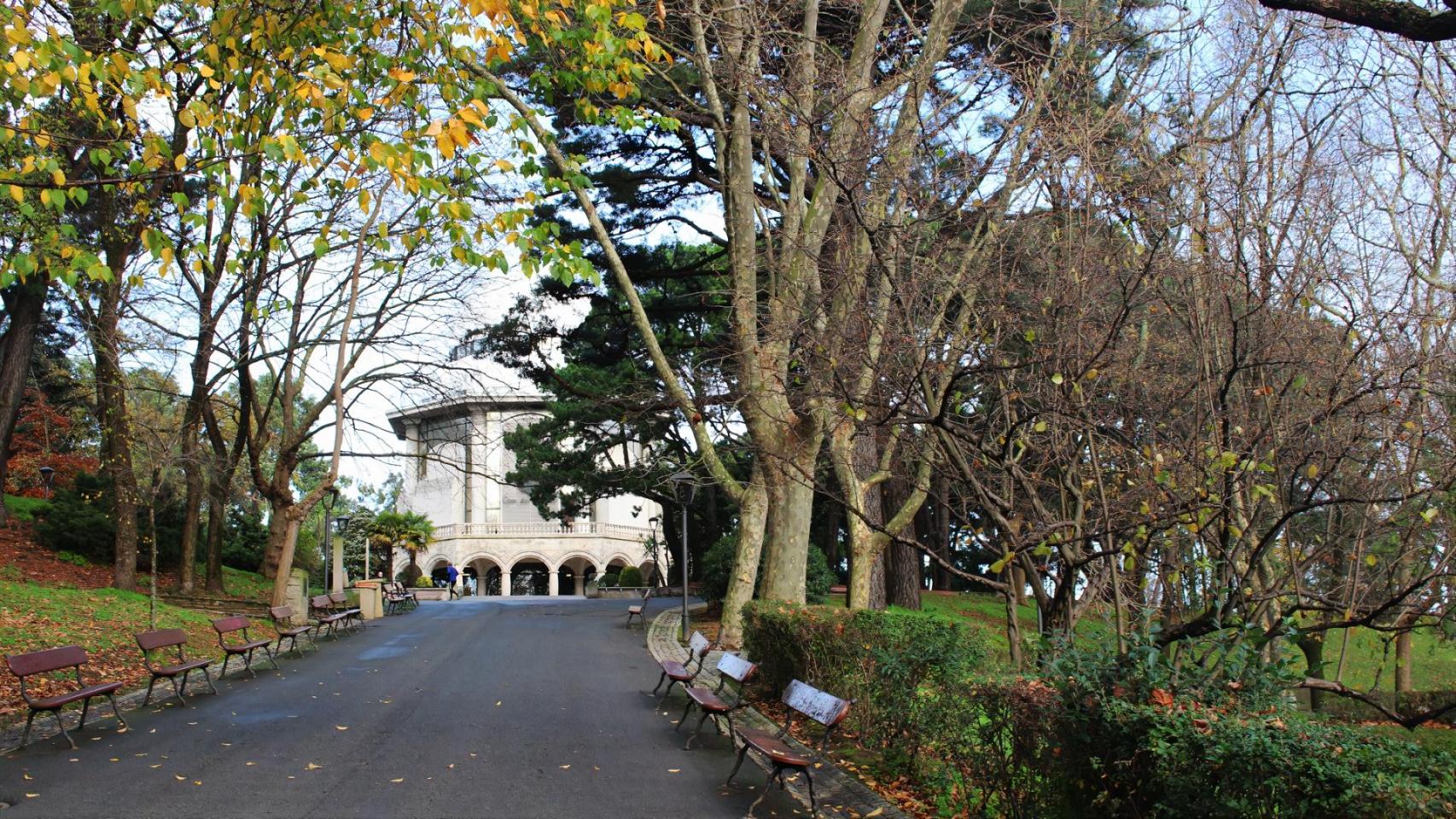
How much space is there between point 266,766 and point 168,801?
110 cm

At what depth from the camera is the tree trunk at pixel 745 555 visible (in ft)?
51.8

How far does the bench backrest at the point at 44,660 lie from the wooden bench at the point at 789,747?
6367 millimetres

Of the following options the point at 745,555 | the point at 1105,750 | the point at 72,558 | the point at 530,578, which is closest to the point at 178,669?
the point at 745,555

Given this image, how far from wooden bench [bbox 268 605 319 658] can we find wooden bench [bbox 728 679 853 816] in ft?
32.0

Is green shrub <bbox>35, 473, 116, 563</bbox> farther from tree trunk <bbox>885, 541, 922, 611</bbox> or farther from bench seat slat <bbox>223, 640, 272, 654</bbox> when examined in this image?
tree trunk <bbox>885, 541, 922, 611</bbox>

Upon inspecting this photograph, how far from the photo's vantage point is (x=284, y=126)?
334 inches

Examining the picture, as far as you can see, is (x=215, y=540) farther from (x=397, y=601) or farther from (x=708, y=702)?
(x=708, y=702)

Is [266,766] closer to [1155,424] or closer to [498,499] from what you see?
[1155,424]

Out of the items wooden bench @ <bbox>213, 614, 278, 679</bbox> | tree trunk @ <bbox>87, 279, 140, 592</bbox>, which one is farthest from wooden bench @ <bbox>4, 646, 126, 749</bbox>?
tree trunk @ <bbox>87, 279, 140, 592</bbox>

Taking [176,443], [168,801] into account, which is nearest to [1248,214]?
[168,801]

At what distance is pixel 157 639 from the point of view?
11852 millimetres

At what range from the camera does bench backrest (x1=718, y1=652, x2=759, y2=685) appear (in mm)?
9727

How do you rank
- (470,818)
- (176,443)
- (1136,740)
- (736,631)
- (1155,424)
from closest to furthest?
1. (1136,740)
2. (470,818)
3. (1155,424)
4. (736,631)
5. (176,443)

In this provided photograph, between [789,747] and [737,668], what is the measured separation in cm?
227
